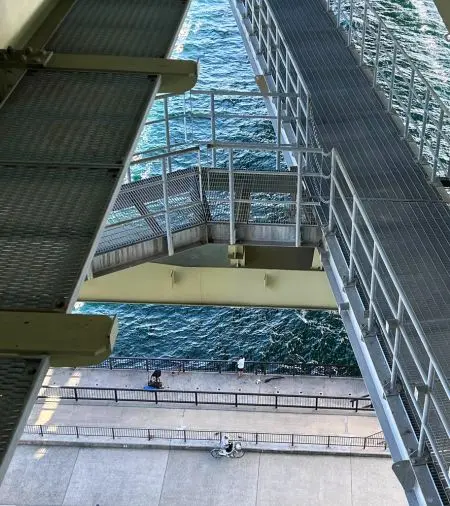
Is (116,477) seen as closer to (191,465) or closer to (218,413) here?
(191,465)

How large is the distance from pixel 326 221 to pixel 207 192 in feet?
3.90

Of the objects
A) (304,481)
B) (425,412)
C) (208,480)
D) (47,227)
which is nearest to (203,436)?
(208,480)

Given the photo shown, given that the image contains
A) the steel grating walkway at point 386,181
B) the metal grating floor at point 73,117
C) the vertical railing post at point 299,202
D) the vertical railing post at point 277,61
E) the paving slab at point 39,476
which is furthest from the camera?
the paving slab at point 39,476

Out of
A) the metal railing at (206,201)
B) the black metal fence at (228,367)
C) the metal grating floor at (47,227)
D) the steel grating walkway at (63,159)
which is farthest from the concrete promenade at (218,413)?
the metal grating floor at (47,227)

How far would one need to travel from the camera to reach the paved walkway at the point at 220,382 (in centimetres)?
1223

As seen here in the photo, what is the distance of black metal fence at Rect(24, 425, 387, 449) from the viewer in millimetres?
11062

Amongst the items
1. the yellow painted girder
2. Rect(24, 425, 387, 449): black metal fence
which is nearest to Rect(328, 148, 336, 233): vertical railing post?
the yellow painted girder

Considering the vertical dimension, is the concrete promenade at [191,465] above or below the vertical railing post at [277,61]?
below

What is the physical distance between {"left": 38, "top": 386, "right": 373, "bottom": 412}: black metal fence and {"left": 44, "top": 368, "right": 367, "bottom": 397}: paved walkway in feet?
0.56

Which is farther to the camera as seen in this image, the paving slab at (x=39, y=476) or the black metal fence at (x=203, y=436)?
the black metal fence at (x=203, y=436)

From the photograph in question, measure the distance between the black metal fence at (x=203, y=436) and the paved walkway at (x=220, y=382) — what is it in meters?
1.07

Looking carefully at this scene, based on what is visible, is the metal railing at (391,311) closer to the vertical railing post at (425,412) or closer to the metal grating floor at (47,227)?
the vertical railing post at (425,412)

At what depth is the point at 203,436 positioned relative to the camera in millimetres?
11211

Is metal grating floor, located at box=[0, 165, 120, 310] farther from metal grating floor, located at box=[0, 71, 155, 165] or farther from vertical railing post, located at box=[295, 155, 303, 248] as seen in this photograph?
vertical railing post, located at box=[295, 155, 303, 248]
